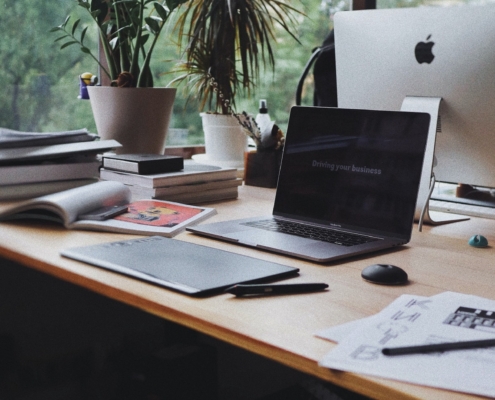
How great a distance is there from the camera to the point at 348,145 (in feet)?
4.51

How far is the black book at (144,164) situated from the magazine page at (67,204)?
0.15 m

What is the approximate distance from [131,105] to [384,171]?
0.88 m

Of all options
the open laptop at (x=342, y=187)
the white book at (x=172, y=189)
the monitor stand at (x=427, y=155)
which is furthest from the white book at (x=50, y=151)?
the monitor stand at (x=427, y=155)

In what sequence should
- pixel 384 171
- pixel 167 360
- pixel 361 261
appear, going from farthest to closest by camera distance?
pixel 167 360, pixel 384 171, pixel 361 261

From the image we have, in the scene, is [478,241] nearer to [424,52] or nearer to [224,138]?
[424,52]

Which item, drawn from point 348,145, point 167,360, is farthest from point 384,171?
point 167,360

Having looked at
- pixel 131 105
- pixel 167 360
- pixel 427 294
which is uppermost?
pixel 131 105

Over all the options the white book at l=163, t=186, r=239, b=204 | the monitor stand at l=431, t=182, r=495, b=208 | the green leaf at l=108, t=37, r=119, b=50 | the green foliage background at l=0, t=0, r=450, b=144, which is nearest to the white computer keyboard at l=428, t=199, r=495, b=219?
the monitor stand at l=431, t=182, r=495, b=208

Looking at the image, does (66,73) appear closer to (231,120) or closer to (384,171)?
(231,120)

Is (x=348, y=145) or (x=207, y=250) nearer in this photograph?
(x=207, y=250)

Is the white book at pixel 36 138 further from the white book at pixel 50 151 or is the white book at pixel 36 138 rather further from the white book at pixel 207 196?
the white book at pixel 207 196

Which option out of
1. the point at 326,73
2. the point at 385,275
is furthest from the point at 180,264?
the point at 326,73

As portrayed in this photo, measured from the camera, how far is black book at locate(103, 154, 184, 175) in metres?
1.62

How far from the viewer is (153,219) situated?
54.1 inches
